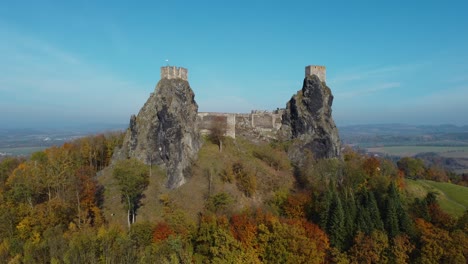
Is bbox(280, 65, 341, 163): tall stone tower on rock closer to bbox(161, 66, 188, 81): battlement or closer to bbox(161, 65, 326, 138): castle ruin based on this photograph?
bbox(161, 65, 326, 138): castle ruin

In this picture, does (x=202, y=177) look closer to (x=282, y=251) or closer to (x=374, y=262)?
(x=282, y=251)

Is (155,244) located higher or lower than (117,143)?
lower

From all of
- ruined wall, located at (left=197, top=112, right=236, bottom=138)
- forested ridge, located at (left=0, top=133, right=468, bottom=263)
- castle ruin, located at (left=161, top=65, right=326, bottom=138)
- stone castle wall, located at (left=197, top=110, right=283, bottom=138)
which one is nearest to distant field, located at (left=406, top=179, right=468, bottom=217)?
forested ridge, located at (left=0, top=133, right=468, bottom=263)

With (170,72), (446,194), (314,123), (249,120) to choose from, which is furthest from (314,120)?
(170,72)

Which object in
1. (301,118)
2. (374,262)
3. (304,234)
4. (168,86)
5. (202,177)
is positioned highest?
(168,86)

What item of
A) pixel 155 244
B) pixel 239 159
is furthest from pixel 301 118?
pixel 155 244

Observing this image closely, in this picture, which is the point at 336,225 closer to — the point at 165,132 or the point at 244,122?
the point at 165,132
